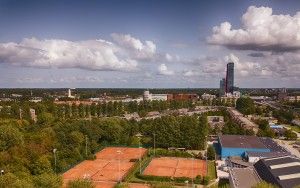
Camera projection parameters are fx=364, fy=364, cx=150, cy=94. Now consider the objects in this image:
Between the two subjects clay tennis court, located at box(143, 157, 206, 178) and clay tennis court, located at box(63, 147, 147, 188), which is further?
clay tennis court, located at box(143, 157, 206, 178)

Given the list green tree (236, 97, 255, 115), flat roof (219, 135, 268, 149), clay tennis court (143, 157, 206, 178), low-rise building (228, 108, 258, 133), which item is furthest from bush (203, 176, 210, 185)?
green tree (236, 97, 255, 115)

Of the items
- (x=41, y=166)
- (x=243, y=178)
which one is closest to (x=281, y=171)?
(x=243, y=178)

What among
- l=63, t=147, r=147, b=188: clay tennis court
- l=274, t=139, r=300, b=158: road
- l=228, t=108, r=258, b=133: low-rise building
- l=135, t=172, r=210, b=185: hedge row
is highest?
l=228, t=108, r=258, b=133: low-rise building

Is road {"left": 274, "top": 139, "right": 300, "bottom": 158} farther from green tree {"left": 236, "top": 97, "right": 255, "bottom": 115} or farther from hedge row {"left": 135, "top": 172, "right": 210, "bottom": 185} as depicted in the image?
green tree {"left": 236, "top": 97, "right": 255, "bottom": 115}

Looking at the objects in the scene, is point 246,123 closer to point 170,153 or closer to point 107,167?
point 170,153

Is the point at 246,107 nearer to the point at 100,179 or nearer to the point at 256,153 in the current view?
the point at 256,153
